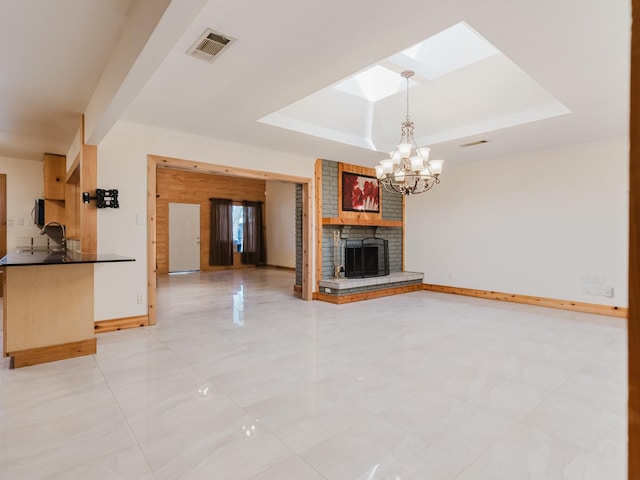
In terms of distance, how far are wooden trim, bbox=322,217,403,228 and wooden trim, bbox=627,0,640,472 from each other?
5.63m

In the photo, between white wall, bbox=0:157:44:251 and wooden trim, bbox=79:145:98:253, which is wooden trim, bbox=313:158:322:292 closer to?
wooden trim, bbox=79:145:98:253

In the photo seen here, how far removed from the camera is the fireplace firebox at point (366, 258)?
6.56m

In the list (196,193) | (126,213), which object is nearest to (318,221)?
(126,213)

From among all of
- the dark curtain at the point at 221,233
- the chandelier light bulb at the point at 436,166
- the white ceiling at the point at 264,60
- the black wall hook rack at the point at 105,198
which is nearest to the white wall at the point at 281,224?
the dark curtain at the point at 221,233

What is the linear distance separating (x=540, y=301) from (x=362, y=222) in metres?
3.22

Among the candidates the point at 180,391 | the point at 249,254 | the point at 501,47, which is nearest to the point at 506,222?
the point at 501,47

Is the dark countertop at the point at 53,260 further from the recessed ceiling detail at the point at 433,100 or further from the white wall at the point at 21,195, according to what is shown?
the white wall at the point at 21,195

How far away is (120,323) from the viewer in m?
4.17

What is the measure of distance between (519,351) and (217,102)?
392 centimetres

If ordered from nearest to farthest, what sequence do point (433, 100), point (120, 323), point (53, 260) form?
point (53, 260)
point (120, 323)
point (433, 100)

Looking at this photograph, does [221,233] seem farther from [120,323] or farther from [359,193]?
[120,323]

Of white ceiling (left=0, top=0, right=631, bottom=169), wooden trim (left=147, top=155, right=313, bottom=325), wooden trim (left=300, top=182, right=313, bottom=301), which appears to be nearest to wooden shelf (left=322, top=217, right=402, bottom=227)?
wooden trim (left=300, top=182, right=313, bottom=301)

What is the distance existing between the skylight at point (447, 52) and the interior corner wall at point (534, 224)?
2.57 meters

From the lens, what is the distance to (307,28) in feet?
7.72
